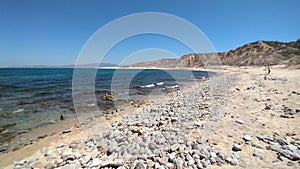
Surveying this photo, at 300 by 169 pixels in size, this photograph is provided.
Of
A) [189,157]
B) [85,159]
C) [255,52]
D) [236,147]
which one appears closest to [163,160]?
[189,157]

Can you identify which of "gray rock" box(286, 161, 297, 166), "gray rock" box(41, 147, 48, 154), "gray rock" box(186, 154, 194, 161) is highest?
"gray rock" box(286, 161, 297, 166)

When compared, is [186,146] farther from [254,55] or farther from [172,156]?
[254,55]

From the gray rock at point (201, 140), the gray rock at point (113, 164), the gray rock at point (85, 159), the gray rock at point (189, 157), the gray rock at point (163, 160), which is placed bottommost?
the gray rock at point (85, 159)

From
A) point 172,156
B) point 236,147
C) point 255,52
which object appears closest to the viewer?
point 172,156

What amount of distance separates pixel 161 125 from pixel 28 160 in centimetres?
410

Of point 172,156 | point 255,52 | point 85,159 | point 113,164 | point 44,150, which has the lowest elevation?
point 44,150

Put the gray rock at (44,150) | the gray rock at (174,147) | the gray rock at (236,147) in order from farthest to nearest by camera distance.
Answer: the gray rock at (44,150) → the gray rock at (174,147) → the gray rock at (236,147)

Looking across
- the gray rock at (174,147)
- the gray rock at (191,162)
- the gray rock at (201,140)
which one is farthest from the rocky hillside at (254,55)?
the gray rock at (191,162)

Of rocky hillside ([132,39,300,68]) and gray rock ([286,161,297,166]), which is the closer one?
gray rock ([286,161,297,166])

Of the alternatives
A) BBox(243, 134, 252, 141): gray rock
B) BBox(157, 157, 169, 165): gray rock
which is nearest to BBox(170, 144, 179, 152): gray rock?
BBox(157, 157, 169, 165): gray rock

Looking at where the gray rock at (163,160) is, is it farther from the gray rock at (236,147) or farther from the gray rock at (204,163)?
the gray rock at (236,147)

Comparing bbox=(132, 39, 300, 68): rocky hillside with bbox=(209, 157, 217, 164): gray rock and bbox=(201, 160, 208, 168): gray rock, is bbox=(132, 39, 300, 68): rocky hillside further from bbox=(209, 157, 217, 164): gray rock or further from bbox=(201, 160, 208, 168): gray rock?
bbox=(201, 160, 208, 168): gray rock

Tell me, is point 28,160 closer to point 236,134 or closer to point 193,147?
point 193,147

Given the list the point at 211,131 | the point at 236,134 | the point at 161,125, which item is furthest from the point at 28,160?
the point at 236,134
